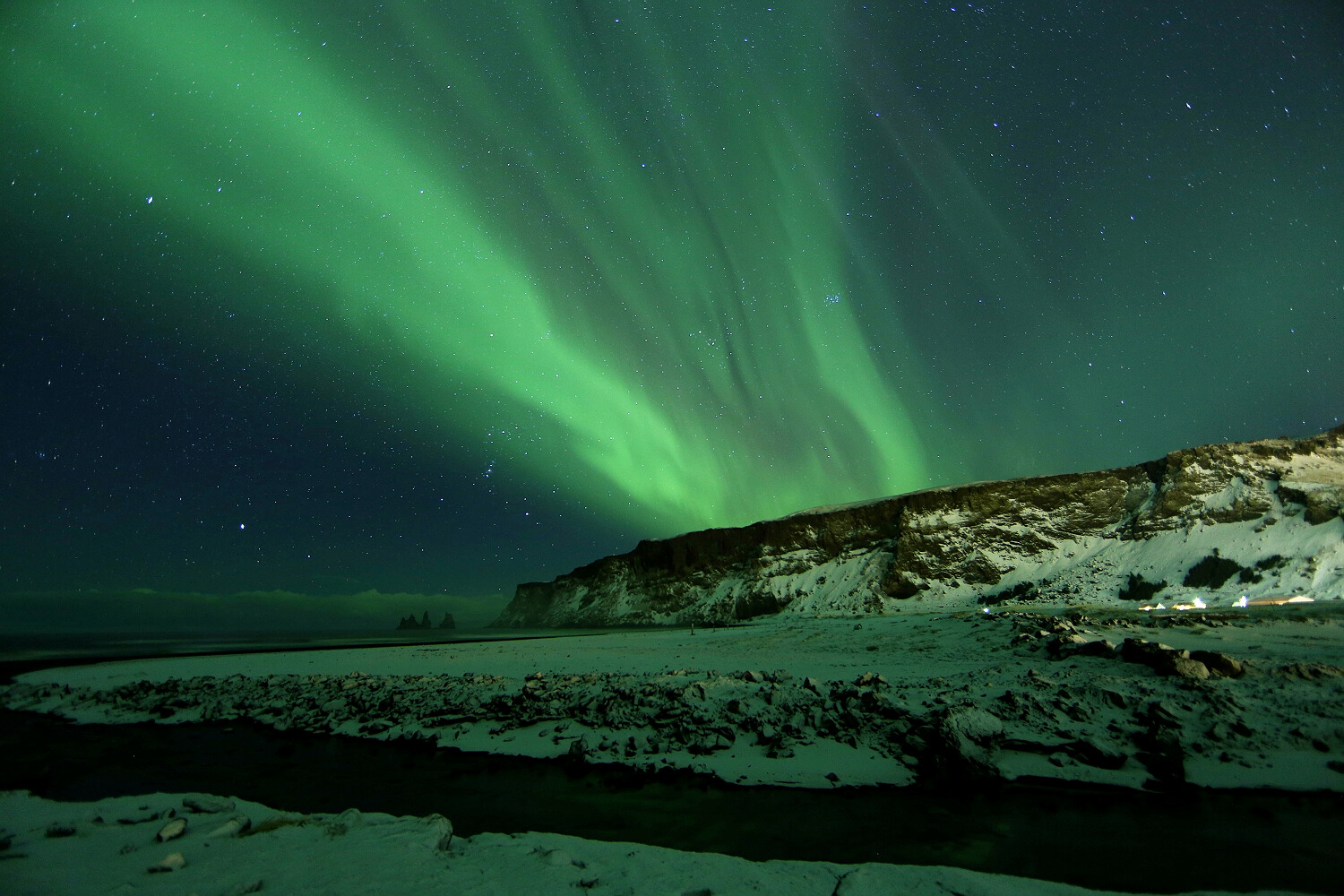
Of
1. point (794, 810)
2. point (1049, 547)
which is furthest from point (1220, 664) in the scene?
point (1049, 547)

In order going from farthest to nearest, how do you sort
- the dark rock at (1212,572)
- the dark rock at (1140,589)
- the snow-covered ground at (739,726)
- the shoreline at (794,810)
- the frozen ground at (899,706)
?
1. the dark rock at (1140,589)
2. the dark rock at (1212,572)
3. the frozen ground at (899,706)
4. the shoreline at (794,810)
5. the snow-covered ground at (739,726)

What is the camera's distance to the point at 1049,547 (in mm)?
72125

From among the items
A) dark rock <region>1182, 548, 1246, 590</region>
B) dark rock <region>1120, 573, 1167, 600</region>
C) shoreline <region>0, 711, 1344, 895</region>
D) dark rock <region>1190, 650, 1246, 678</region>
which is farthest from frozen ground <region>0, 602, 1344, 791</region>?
dark rock <region>1182, 548, 1246, 590</region>

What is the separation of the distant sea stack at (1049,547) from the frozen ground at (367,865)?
5819 cm

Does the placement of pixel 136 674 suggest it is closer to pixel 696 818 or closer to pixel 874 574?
pixel 696 818

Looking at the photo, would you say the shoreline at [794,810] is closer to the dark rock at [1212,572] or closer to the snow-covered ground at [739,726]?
the snow-covered ground at [739,726]

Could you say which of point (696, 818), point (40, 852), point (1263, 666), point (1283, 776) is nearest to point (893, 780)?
point (696, 818)

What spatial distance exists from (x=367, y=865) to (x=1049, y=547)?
85303 mm

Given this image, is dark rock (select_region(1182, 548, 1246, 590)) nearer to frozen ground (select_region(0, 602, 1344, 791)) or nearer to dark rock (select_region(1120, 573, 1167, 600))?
dark rock (select_region(1120, 573, 1167, 600))

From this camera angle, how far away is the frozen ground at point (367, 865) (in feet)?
16.6

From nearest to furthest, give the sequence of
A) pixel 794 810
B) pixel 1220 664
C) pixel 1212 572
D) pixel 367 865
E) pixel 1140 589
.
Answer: pixel 367 865 < pixel 794 810 < pixel 1220 664 < pixel 1212 572 < pixel 1140 589

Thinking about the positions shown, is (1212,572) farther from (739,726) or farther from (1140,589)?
(739,726)

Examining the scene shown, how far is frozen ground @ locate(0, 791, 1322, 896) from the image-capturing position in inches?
199

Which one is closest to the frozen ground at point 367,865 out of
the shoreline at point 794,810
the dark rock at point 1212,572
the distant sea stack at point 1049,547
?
the shoreline at point 794,810
